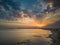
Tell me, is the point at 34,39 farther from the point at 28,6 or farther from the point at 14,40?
the point at 28,6

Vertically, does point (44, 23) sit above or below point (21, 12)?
below

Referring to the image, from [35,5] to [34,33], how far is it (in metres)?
0.43

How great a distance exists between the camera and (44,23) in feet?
6.77

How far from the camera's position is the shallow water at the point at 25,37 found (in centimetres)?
197

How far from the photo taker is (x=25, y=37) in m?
2.01

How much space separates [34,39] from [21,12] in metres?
0.45

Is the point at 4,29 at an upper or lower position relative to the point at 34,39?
upper

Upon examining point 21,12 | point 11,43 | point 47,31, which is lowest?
point 11,43

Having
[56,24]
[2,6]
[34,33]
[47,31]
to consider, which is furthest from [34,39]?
[2,6]

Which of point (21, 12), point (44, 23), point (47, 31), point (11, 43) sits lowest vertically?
point (11, 43)

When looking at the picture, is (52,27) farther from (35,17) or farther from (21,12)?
(21,12)

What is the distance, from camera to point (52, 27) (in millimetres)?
2061

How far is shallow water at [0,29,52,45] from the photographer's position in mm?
1971

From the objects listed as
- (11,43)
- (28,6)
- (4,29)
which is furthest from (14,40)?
(28,6)
